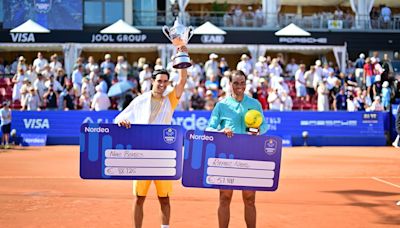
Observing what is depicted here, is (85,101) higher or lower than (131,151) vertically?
higher

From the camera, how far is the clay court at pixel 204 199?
7.86m

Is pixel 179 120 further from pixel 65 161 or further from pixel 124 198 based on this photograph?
pixel 124 198

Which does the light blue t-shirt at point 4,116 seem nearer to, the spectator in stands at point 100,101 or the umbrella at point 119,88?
the spectator in stands at point 100,101

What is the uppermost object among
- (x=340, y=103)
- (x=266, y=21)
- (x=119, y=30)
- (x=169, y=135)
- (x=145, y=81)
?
(x=266, y=21)

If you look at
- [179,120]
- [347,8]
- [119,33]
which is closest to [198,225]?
[179,120]

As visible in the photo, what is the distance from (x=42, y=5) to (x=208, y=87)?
14.4 metres

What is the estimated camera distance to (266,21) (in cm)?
3356

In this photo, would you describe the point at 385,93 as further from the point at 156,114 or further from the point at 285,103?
the point at 156,114

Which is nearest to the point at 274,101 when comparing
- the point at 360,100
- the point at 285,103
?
the point at 285,103

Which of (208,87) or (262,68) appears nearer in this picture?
(208,87)

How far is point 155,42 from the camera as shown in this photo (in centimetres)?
2927

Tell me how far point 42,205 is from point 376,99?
57.5 ft

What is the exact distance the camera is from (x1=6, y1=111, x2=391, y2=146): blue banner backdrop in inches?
832

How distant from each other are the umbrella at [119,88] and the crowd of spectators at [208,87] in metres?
0.33
